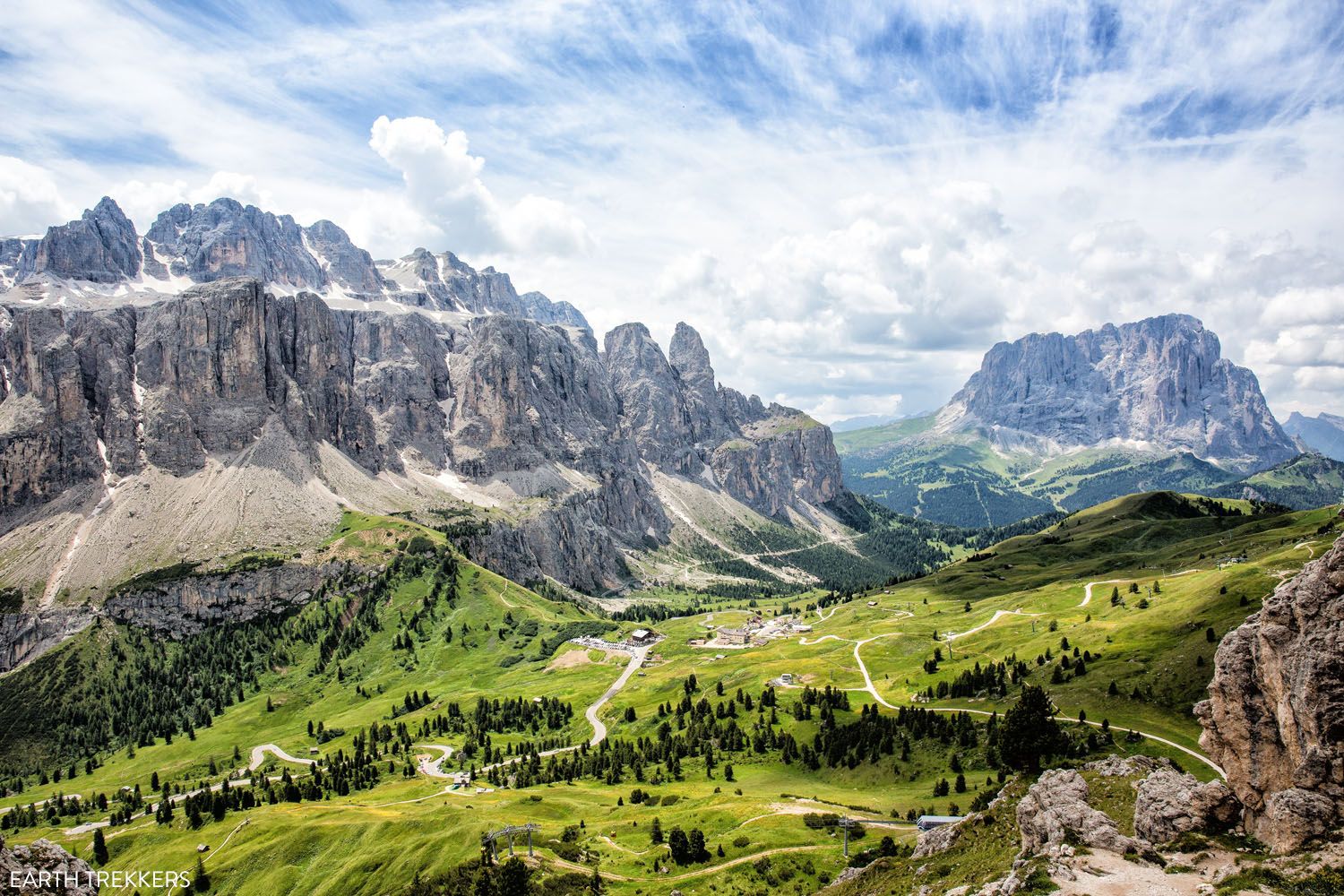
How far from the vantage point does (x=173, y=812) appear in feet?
437

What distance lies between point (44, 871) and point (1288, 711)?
63.2 m

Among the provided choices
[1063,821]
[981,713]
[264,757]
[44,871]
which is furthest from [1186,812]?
[264,757]

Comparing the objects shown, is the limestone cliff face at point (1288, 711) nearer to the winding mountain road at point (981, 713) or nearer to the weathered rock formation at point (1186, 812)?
the weathered rock formation at point (1186, 812)

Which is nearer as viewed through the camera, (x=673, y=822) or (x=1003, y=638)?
(x=673, y=822)

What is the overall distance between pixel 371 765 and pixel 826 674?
3748 inches

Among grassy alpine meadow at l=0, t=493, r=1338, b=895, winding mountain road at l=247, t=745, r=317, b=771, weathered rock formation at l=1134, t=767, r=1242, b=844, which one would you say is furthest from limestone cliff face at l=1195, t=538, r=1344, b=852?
winding mountain road at l=247, t=745, r=317, b=771

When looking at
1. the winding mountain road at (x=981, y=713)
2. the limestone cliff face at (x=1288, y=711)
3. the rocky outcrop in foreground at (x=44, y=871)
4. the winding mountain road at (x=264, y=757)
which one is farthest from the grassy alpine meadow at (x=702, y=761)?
the rocky outcrop in foreground at (x=44, y=871)

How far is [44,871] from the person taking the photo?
36.9 meters

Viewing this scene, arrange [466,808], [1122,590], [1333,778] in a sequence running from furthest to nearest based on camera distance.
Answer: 1. [1122,590]
2. [466,808]
3. [1333,778]

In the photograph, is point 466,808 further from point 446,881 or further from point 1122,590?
point 1122,590

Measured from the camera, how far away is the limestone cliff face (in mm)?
34531

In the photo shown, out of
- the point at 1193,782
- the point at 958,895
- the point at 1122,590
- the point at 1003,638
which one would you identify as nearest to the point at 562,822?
the point at 958,895

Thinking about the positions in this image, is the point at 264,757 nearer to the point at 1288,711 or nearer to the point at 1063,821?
the point at 1063,821

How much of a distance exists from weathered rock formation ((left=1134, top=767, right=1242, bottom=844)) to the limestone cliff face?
888mm
